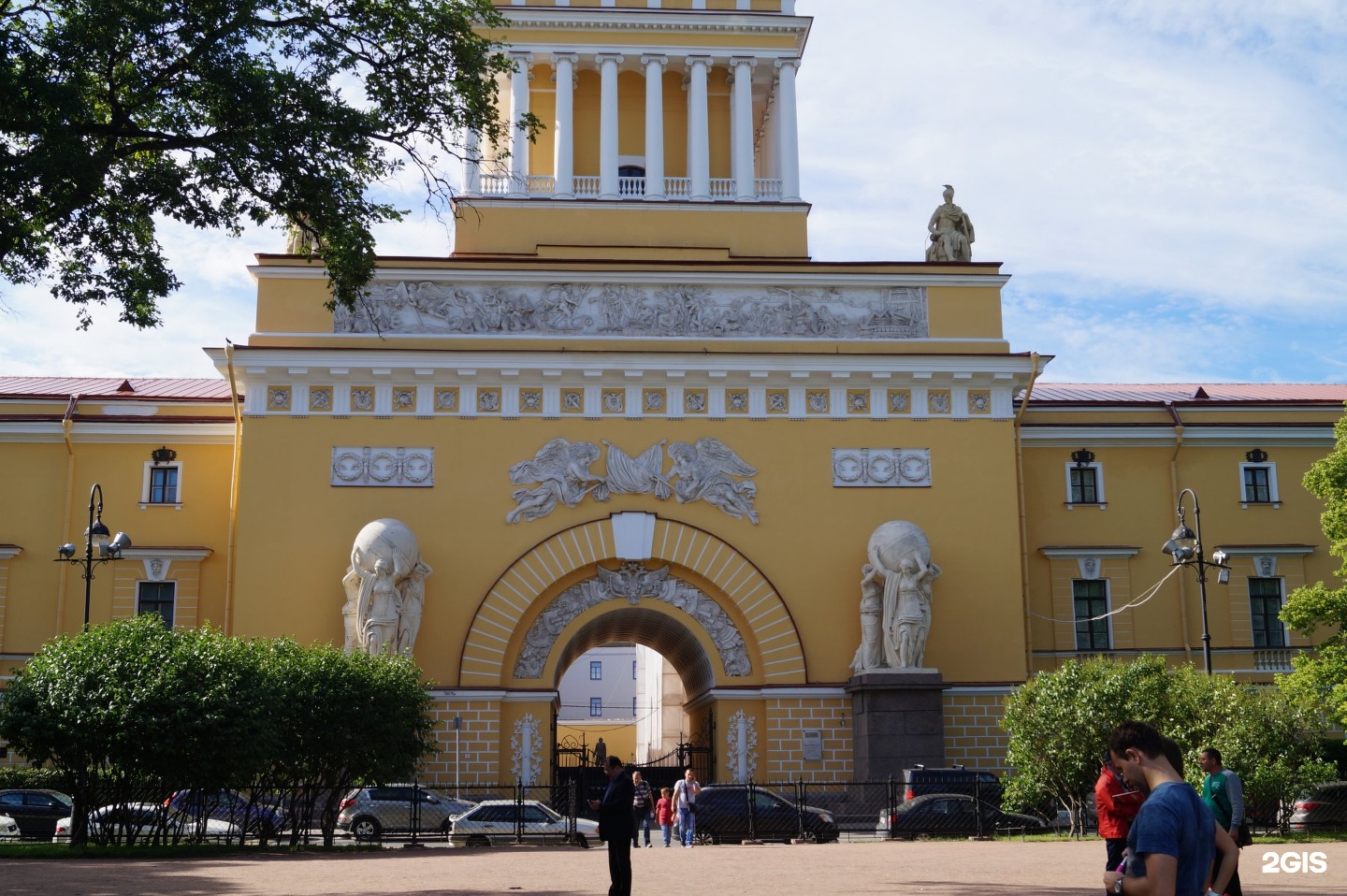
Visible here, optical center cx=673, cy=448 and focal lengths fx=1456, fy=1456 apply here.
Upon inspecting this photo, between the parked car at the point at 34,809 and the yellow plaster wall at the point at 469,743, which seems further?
the yellow plaster wall at the point at 469,743

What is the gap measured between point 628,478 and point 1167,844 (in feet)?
77.0

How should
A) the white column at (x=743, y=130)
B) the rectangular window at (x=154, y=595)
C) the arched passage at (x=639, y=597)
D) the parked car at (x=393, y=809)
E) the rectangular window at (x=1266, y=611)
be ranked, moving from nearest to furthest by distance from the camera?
1. the parked car at (x=393, y=809)
2. the arched passage at (x=639, y=597)
3. the rectangular window at (x=154, y=595)
4. the rectangular window at (x=1266, y=611)
5. the white column at (x=743, y=130)

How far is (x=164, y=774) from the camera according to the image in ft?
66.3

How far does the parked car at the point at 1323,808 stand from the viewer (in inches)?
941

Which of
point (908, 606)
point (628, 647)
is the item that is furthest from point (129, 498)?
point (628, 647)

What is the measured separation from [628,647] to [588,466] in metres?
47.1

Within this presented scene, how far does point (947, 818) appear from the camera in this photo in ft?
80.5

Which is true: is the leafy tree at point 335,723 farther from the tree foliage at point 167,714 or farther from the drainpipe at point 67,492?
the drainpipe at point 67,492

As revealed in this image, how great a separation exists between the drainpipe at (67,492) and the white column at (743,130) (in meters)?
15.8

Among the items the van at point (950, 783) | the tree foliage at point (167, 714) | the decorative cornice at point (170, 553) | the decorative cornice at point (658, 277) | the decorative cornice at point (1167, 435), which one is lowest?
the van at point (950, 783)

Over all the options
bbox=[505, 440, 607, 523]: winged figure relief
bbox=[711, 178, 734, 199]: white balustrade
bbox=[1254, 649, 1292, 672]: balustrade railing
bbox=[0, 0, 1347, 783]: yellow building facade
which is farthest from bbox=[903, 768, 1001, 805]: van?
bbox=[711, 178, 734, 199]: white balustrade

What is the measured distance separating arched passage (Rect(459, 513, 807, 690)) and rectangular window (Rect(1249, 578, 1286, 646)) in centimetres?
1154

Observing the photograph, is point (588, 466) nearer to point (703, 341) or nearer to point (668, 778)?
point (703, 341)

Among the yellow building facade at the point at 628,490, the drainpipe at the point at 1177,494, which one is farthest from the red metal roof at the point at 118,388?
the drainpipe at the point at 1177,494
